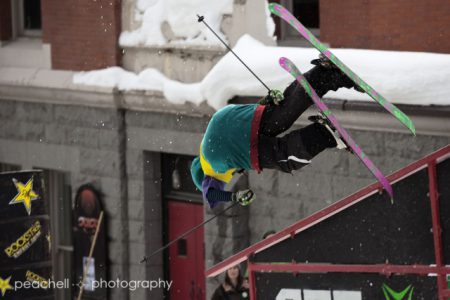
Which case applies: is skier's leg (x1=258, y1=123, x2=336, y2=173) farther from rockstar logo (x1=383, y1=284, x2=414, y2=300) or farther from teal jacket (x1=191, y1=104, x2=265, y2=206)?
rockstar logo (x1=383, y1=284, x2=414, y2=300)

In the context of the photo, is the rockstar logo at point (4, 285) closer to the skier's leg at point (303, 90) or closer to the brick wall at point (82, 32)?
the brick wall at point (82, 32)

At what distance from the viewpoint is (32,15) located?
18.8 metres

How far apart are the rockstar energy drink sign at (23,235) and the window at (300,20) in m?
3.03

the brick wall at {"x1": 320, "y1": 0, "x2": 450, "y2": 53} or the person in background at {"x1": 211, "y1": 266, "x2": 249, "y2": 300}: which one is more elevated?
the brick wall at {"x1": 320, "y1": 0, "x2": 450, "y2": 53}

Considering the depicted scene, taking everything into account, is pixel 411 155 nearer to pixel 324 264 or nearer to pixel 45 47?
pixel 324 264

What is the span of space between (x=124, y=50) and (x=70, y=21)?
1.08 metres

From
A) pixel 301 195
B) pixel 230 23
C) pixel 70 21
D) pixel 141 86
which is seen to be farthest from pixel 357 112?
pixel 70 21

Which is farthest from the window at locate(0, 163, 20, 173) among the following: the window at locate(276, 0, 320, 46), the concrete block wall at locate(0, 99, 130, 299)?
the window at locate(276, 0, 320, 46)

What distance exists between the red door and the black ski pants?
284 inches

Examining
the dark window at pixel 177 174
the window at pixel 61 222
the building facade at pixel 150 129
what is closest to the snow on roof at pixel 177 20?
the building facade at pixel 150 129

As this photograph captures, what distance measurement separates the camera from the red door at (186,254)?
16.2 m

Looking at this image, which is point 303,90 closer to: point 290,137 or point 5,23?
point 290,137

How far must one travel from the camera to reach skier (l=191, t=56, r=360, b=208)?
28.7ft

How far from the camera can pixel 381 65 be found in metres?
12.6
